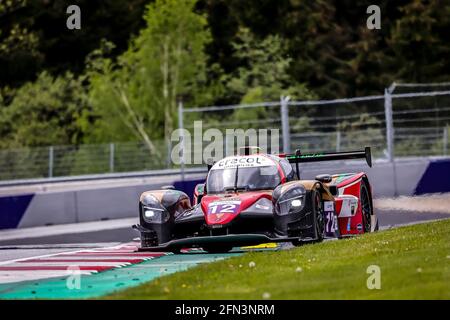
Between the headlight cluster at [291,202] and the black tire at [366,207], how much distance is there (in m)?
2.21

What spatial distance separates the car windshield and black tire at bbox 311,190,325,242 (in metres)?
0.74

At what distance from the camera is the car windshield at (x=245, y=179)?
1564 cm

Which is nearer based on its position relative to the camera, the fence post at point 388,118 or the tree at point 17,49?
the fence post at point 388,118

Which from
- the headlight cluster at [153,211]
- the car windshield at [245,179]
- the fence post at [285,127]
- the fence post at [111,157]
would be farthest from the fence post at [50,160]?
the car windshield at [245,179]

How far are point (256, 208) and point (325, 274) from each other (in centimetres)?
382

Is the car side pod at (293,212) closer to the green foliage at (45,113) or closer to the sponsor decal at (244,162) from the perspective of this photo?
the sponsor decal at (244,162)

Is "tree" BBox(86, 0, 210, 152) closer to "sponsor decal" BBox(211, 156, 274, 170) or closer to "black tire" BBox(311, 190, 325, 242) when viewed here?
"sponsor decal" BBox(211, 156, 274, 170)

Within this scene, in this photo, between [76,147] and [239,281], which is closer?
[239,281]

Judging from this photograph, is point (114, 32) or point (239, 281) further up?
point (114, 32)

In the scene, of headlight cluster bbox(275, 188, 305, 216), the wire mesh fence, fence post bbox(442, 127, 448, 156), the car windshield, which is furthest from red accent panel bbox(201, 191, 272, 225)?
fence post bbox(442, 127, 448, 156)
